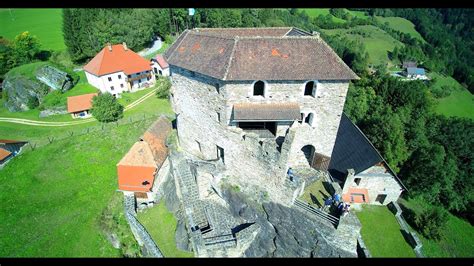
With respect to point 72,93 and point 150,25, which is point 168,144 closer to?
point 72,93

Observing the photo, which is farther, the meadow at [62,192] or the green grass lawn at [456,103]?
the green grass lawn at [456,103]

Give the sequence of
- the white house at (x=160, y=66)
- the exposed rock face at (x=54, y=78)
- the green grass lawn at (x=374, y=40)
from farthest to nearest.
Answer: the green grass lawn at (x=374, y=40) → the white house at (x=160, y=66) → the exposed rock face at (x=54, y=78)

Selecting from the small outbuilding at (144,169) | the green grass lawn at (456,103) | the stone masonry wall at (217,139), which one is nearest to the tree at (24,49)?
the small outbuilding at (144,169)

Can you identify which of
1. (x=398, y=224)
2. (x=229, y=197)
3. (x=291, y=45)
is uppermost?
(x=291, y=45)

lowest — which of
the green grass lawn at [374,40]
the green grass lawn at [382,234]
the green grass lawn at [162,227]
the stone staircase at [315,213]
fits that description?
the green grass lawn at [374,40]

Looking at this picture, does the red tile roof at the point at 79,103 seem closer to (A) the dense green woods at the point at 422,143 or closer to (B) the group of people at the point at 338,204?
(B) the group of people at the point at 338,204

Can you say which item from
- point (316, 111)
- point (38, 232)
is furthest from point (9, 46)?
point (316, 111)

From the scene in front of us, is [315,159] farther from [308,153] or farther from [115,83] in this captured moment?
[115,83]
